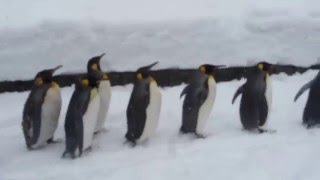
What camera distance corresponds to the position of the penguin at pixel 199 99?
4773 mm

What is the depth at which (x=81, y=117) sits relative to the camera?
14.5ft

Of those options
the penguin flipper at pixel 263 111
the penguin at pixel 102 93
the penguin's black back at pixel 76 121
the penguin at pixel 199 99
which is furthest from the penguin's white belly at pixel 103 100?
the penguin flipper at pixel 263 111

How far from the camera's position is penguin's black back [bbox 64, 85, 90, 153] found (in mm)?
4418

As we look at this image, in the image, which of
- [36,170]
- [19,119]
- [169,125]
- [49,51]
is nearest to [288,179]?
[169,125]

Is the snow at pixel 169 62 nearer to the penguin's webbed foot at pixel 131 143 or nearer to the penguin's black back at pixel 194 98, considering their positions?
the penguin's webbed foot at pixel 131 143

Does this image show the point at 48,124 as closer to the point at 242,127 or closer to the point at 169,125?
the point at 169,125

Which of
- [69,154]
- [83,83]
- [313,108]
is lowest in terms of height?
[69,154]

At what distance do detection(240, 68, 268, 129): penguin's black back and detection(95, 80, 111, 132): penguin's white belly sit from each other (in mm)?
1106

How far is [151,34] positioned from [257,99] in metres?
2.30

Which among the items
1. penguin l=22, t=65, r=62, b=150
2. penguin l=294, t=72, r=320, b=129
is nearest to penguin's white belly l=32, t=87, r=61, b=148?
penguin l=22, t=65, r=62, b=150

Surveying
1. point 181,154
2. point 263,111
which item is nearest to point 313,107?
point 263,111

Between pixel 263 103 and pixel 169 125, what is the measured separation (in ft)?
2.78

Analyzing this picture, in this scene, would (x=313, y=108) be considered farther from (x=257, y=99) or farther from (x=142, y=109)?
(x=142, y=109)

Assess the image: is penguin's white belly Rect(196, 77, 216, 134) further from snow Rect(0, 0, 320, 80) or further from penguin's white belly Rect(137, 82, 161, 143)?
snow Rect(0, 0, 320, 80)
